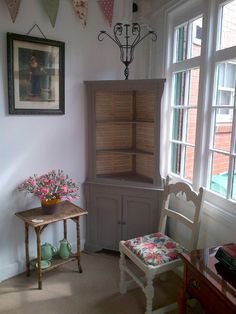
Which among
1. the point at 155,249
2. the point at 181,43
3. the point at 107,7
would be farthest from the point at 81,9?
the point at 155,249

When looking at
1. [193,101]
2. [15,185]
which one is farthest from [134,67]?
[15,185]

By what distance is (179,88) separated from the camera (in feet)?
8.48

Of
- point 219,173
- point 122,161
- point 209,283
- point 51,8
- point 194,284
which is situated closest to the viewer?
point 209,283

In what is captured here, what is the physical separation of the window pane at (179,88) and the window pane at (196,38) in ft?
0.66

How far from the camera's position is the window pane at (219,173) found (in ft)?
6.77

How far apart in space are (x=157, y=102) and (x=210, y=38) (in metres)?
0.64

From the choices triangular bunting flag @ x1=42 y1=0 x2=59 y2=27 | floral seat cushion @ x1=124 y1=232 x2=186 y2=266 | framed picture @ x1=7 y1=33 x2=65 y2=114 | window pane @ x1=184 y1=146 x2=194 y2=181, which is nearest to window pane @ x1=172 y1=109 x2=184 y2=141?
window pane @ x1=184 y1=146 x2=194 y2=181

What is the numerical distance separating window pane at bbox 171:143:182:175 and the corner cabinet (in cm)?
20

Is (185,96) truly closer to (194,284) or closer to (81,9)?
(81,9)

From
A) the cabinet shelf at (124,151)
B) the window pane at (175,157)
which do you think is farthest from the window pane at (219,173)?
the cabinet shelf at (124,151)

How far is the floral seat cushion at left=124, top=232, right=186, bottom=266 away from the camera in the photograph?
6.28 ft

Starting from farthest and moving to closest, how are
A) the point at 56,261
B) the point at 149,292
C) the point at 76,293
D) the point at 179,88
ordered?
the point at 179,88, the point at 56,261, the point at 76,293, the point at 149,292

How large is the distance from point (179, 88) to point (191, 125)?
1.27 ft

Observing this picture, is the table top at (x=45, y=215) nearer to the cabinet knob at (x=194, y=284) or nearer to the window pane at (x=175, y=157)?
the window pane at (x=175, y=157)
